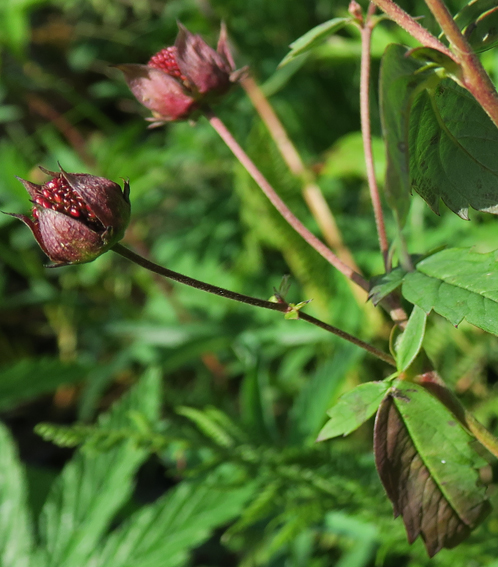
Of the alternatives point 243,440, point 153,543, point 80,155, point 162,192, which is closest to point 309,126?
point 162,192

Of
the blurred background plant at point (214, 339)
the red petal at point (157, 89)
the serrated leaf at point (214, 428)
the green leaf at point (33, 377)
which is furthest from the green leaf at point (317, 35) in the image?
the green leaf at point (33, 377)

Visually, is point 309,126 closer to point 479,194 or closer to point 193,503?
point 193,503

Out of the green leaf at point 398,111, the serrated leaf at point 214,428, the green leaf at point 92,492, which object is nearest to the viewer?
the green leaf at point 398,111

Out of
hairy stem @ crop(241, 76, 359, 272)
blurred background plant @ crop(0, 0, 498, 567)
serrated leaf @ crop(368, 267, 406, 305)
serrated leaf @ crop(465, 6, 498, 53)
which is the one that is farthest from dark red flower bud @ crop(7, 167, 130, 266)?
hairy stem @ crop(241, 76, 359, 272)

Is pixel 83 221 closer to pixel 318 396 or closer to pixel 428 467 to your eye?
pixel 428 467

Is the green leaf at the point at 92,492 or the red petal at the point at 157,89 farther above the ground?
the red petal at the point at 157,89

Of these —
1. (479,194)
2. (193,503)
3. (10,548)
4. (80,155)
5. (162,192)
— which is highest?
(80,155)

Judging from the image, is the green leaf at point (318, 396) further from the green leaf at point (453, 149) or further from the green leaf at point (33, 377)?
the green leaf at point (453, 149)
